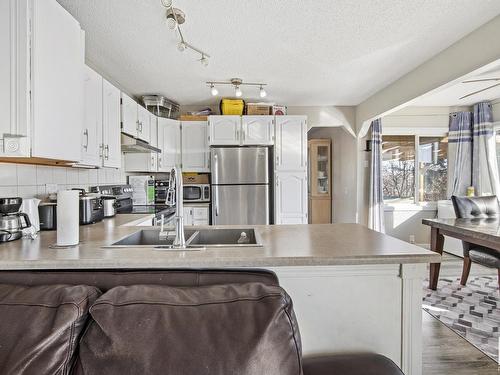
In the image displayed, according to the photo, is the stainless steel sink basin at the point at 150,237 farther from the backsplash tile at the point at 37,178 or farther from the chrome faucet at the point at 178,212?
the backsplash tile at the point at 37,178

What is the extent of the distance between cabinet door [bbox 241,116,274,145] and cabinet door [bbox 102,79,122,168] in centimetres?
164

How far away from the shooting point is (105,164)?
93.8 inches

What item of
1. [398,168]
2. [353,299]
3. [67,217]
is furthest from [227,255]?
[398,168]

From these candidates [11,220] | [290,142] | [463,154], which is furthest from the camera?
[463,154]

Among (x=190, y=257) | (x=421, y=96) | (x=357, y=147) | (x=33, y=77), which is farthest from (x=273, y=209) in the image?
(x=33, y=77)

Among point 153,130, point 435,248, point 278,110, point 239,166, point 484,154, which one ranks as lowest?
point 435,248

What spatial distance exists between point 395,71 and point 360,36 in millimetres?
1053

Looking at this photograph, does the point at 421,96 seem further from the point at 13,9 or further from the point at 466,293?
the point at 13,9

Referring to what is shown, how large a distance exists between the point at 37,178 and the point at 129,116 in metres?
1.21

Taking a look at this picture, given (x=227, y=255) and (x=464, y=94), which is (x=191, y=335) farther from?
(x=464, y=94)

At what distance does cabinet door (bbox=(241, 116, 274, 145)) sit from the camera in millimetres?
3775

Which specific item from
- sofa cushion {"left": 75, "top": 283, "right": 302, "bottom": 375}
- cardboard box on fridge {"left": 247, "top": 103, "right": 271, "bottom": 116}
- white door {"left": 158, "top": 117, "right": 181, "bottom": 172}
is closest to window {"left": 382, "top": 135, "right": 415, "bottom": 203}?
cardboard box on fridge {"left": 247, "top": 103, "right": 271, "bottom": 116}

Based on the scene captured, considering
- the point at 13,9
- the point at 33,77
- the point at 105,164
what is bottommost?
the point at 105,164

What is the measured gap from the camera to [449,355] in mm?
1930
